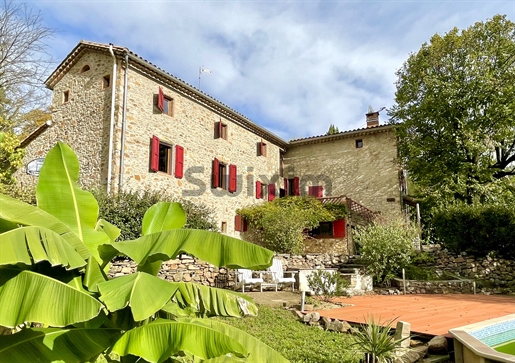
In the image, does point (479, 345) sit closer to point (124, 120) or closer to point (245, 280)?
point (245, 280)

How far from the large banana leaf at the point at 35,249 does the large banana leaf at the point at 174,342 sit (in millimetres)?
559

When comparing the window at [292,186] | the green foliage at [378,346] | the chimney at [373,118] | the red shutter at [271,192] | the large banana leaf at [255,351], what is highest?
the chimney at [373,118]

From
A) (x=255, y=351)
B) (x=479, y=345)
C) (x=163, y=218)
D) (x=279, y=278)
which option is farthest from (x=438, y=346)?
(x=279, y=278)

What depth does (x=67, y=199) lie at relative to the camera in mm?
3084

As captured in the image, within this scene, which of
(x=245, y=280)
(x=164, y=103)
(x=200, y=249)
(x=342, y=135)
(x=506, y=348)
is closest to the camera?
(x=200, y=249)

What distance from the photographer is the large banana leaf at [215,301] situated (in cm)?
296

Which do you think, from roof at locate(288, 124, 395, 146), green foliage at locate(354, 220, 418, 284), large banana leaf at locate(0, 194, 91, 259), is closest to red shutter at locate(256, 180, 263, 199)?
roof at locate(288, 124, 395, 146)

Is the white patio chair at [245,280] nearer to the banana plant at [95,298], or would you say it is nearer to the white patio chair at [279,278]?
the white patio chair at [279,278]

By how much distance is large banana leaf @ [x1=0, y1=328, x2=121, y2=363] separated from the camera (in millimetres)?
2158

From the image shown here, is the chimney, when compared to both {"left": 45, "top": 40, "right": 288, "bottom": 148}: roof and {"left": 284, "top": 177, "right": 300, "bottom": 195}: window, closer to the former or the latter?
{"left": 284, "top": 177, "right": 300, "bottom": 195}: window

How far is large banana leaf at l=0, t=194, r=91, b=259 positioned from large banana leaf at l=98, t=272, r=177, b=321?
0.56 metres

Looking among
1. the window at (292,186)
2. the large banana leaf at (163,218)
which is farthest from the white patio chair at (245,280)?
the window at (292,186)

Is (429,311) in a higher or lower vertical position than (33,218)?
lower

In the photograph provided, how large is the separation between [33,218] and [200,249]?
1.22m
